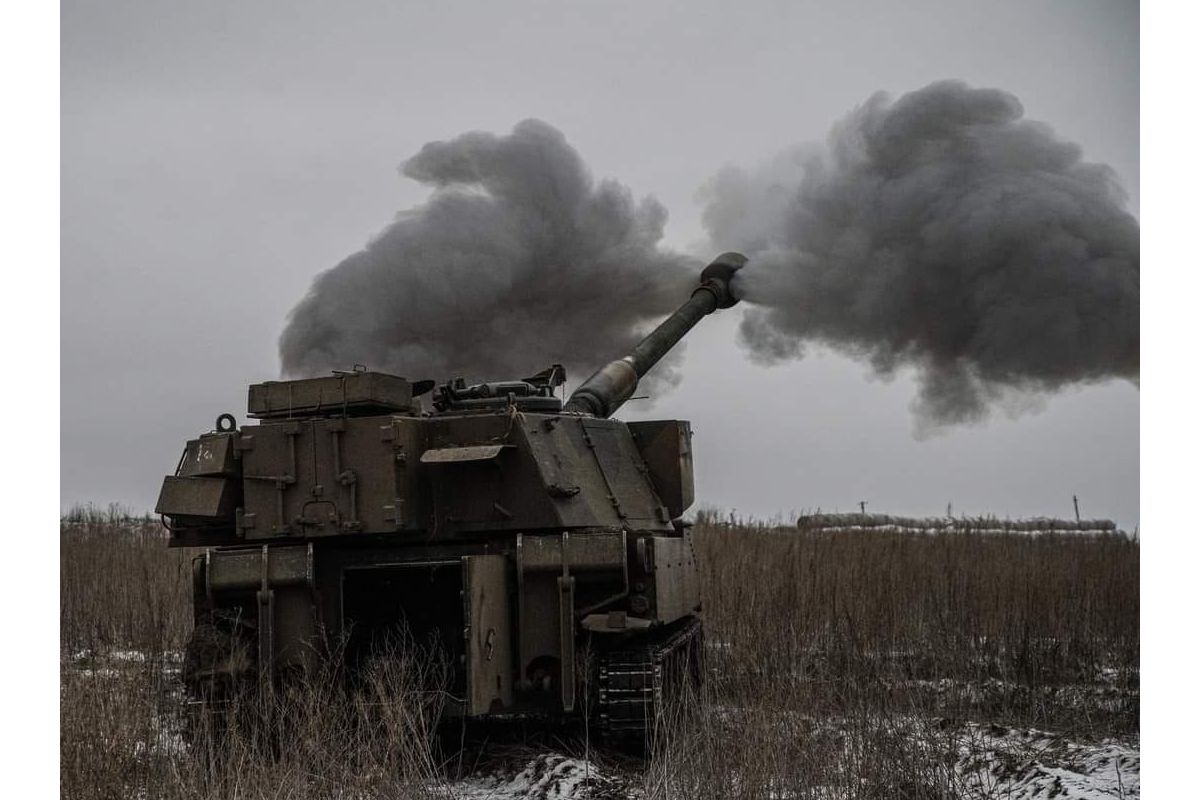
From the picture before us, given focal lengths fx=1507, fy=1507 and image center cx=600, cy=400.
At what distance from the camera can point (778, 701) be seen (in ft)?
23.2

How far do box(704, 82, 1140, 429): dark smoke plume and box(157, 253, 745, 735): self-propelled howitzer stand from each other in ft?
6.74

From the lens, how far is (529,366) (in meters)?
10.8

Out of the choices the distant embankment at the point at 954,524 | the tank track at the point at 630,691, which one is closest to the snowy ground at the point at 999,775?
the tank track at the point at 630,691

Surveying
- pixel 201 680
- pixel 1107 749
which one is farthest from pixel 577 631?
pixel 1107 749

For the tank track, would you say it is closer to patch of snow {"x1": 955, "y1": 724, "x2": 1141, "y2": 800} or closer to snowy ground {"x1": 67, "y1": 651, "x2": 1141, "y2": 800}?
snowy ground {"x1": 67, "y1": 651, "x2": 1141, "y2": 800}

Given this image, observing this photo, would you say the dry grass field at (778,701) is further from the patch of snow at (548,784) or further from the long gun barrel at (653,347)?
the long gun barrel at (653,347)

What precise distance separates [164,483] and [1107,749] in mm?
5193

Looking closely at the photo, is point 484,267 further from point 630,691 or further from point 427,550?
point 630,691

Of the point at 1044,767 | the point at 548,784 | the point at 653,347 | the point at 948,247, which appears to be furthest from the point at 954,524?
the point at 548,784

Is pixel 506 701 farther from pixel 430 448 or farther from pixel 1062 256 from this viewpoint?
pixel 1062 256

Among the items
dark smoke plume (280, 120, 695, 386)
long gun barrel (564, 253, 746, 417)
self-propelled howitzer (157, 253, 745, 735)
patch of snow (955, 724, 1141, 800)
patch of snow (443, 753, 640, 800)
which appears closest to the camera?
patch of snow (955, 724, 1141, 800)

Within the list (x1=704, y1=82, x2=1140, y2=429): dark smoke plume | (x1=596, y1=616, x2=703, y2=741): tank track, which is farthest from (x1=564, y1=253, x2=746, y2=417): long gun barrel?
(x1=596, y1=616, x2=703, y2=741): tank track

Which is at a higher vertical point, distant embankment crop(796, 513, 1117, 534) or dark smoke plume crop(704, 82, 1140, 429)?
dark smoke plume crop(704, 82, 1140, 429)

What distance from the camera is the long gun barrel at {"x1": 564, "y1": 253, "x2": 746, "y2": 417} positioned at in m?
9.70
